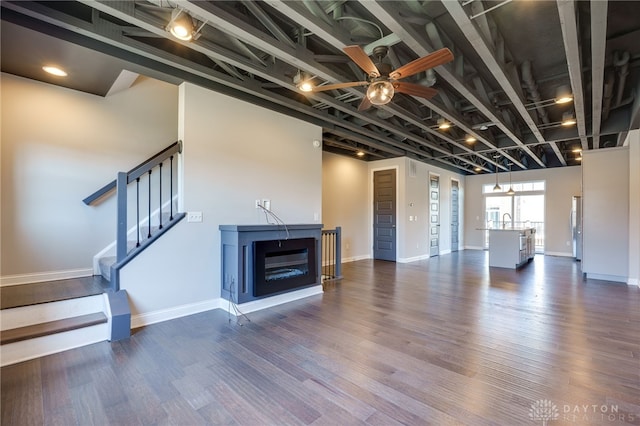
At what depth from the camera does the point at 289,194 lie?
4688mm

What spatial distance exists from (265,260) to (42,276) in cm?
273

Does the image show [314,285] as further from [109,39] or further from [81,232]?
[109,39]

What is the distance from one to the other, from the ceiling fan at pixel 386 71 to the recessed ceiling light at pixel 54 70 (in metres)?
2.99

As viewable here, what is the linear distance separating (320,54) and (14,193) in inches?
155

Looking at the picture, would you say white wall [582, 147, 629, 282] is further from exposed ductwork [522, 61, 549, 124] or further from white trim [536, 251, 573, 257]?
white trim [536, 251, 573, 257]

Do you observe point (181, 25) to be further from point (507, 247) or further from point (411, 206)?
point (507, 247)

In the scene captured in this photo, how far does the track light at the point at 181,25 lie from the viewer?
92.3 inches

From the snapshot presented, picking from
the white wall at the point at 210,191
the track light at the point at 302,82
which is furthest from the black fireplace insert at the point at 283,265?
the track light at the point at 302,82

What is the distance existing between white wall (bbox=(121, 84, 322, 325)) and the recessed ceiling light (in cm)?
127

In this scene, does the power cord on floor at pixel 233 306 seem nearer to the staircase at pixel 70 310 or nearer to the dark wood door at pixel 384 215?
the staircase at pixel 70 310

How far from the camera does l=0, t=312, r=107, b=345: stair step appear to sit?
8.05 ft

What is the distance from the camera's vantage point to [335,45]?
283 cm

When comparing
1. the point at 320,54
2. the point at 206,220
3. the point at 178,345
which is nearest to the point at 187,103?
the point at 206,220

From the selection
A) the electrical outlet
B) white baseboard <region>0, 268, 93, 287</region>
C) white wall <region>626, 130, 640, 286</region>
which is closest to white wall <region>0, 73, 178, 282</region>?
white baseboard <region>0, 268, 93, 287</region>
